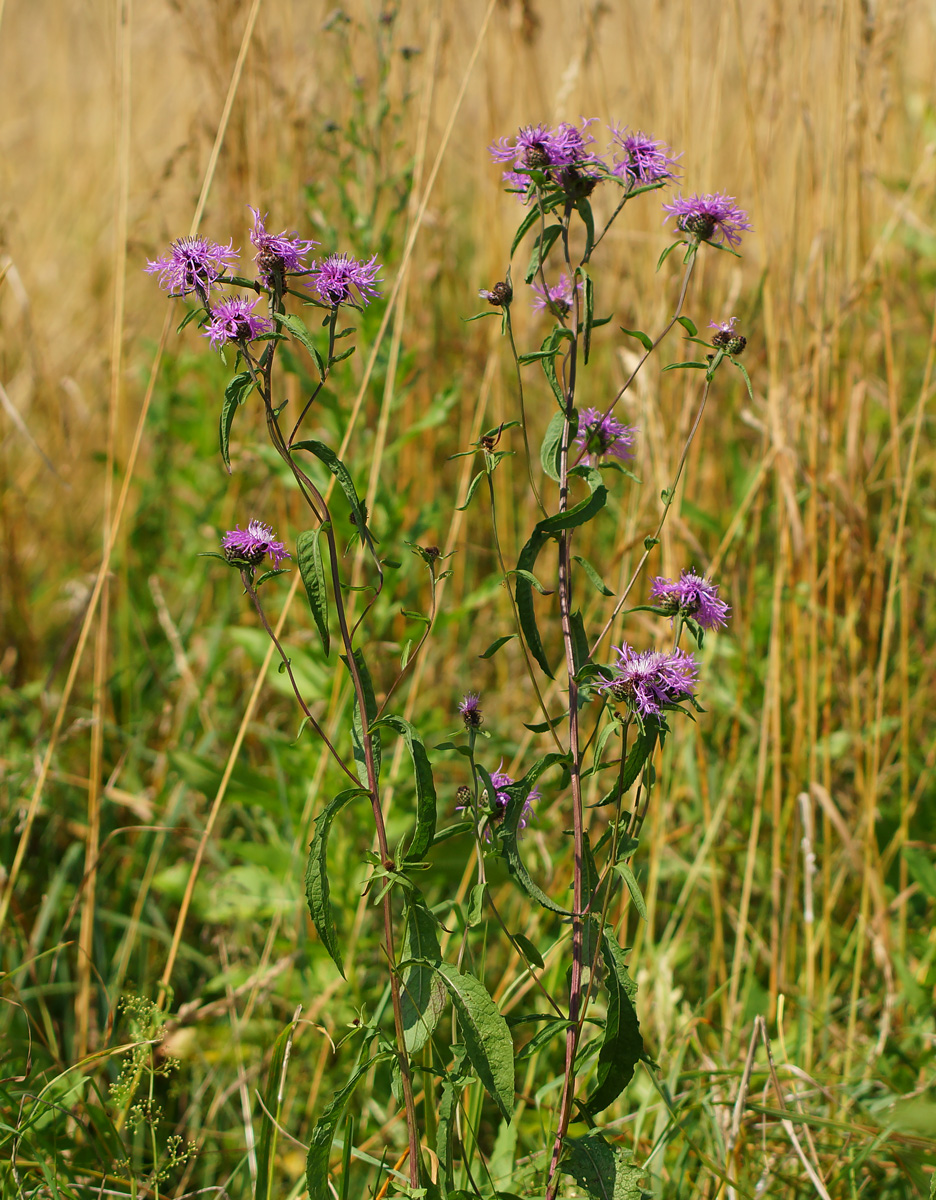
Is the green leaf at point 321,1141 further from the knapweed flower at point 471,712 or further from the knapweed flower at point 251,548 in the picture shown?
the knapweed flower at point 251,548

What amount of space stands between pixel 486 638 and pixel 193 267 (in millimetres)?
1694

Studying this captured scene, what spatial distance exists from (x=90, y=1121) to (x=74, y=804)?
855mm

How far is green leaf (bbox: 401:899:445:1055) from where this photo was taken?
96 cm

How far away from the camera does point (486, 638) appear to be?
8.30 feet

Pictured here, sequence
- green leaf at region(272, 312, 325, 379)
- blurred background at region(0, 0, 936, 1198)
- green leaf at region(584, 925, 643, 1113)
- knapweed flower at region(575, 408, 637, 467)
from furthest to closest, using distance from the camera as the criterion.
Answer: blurred background at region(0, 0, 936, 1198), knapweed flower at region(575, 408, 637, 467), green leaf at region(584, 925, 643, 1113), green leaf at region(272, 312, 325, 379)

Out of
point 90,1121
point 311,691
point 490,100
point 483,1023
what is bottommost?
point 90,1121

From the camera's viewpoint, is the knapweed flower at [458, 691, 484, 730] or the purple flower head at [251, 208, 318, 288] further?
the knapweed flower at [458, 691, 484, 730]

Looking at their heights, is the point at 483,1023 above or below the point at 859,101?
below

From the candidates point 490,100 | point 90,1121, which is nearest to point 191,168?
point 490,100

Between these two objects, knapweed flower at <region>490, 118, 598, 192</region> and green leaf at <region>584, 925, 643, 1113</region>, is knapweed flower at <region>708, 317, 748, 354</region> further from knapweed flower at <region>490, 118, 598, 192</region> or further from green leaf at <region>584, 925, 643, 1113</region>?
green leaf at <region>584, 925, 643, 1113</region>

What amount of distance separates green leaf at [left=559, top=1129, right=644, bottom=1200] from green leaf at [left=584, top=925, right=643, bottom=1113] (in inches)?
1.3

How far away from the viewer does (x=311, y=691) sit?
1953 mm

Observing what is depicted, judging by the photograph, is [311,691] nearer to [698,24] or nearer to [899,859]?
[899,859]

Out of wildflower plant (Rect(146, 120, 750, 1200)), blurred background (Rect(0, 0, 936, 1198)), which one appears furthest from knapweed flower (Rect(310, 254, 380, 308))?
blurred background (Rect(0, 0, 936, 1198))
